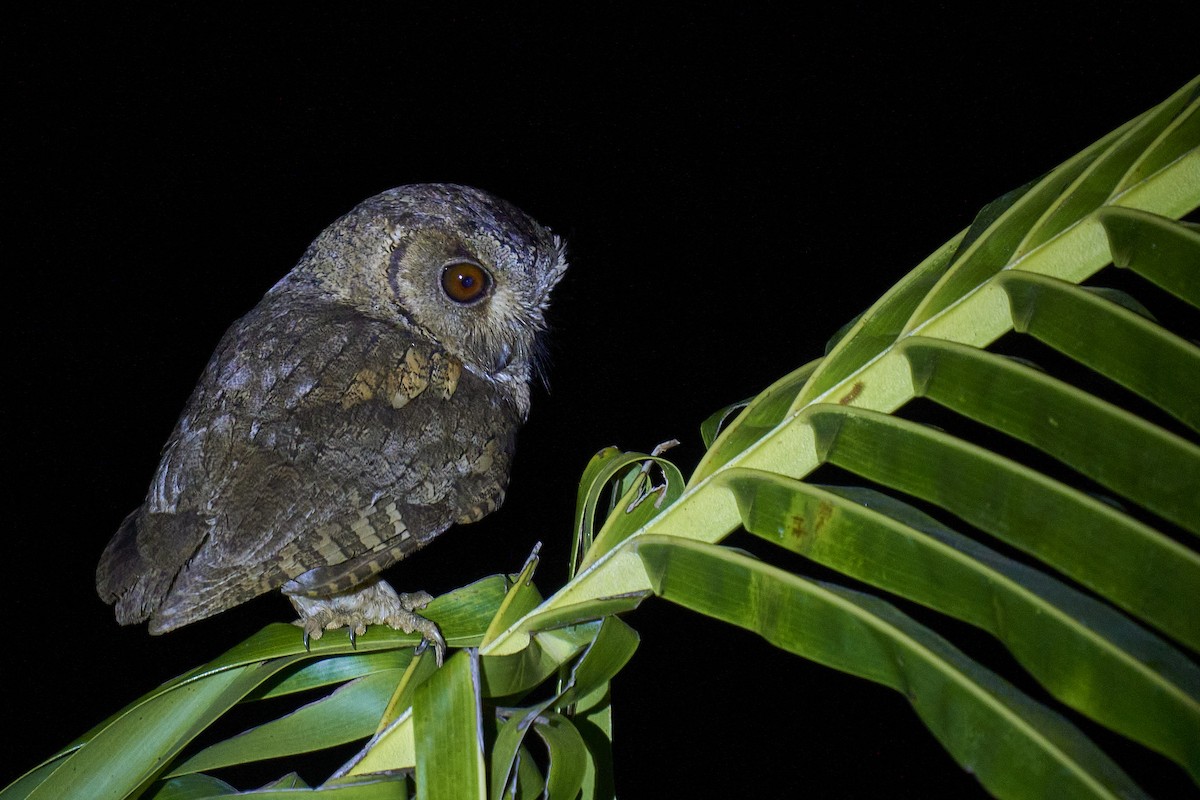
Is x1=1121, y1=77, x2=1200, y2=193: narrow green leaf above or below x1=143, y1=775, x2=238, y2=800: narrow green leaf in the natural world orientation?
above

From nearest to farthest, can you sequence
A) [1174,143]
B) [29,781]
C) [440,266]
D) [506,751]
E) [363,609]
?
[1174,143] → [506,751] → [29,781] → [363,609] → [440,266]

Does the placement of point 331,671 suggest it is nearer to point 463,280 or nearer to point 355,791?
point 355,791

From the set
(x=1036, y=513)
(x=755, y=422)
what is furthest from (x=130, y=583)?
(x=1036, y=513)

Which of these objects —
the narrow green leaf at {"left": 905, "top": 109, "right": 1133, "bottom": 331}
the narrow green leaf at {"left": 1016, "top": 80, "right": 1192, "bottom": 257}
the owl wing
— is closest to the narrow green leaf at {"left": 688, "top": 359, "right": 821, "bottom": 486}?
the narrow green leaf at {"left": 905, "top": 109, "right": 1133, "bottom": 331}

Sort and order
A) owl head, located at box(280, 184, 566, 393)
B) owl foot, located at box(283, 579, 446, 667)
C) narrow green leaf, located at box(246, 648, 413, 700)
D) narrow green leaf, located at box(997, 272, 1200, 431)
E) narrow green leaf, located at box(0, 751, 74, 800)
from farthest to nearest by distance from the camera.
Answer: owl head, located at box(280, 184, 566, 393)
owl foot, located at box(283, 579, 446, 667)
narrow green leaf, located at box(246, 648, 413, 700)
narrow green leaf, located at box(0, 751, 74, 800)
narrow green leaf, located at box(997, 272, 1200, 431)

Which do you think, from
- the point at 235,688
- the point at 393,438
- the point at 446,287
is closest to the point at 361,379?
the point at 393,438

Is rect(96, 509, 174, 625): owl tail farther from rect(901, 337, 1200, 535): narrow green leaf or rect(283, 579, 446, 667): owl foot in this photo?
rect(901, 337, 1200, 535): narrow green leaf

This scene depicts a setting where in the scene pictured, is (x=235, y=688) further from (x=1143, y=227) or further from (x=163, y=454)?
(x=1143, y=227)
